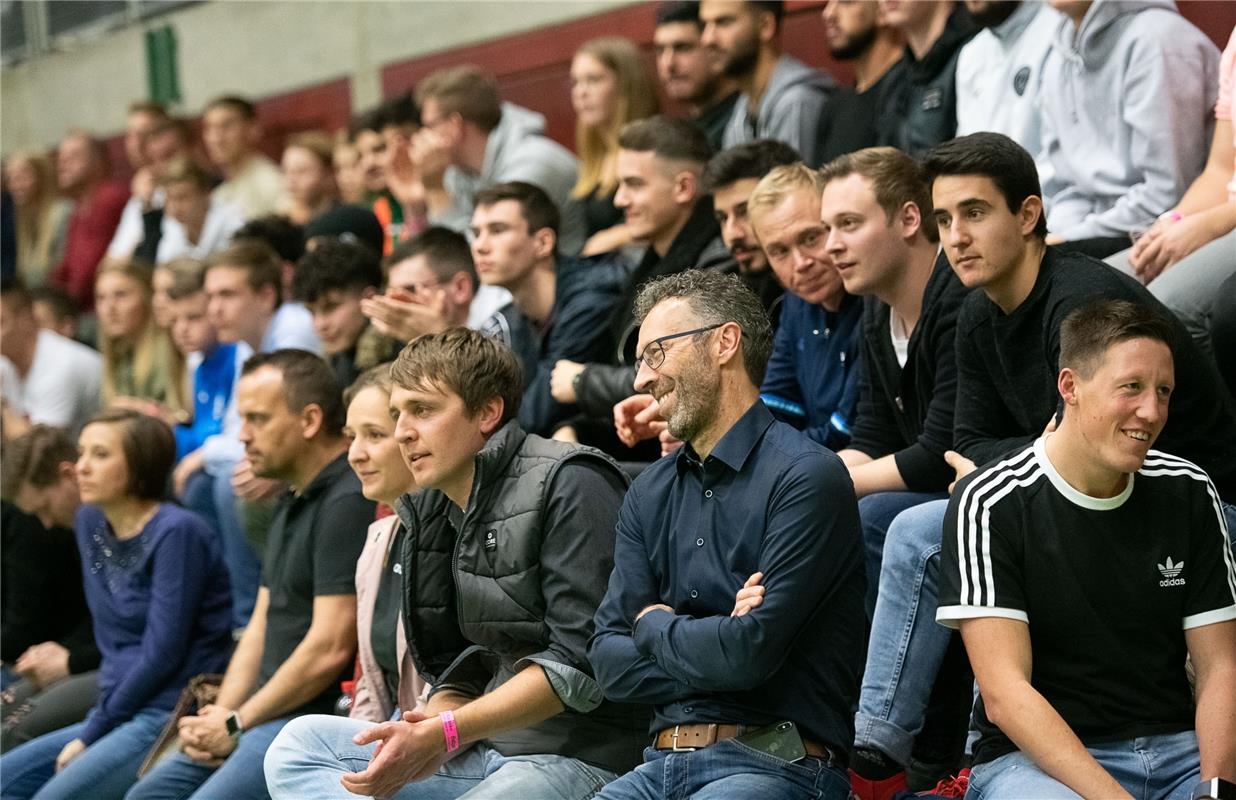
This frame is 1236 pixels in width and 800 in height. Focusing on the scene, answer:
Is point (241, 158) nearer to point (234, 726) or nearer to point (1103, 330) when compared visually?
point (234, 726)

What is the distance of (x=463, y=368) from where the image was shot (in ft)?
12.4

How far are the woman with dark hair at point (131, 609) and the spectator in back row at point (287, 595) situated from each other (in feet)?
1.01

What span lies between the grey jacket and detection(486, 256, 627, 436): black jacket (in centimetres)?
135

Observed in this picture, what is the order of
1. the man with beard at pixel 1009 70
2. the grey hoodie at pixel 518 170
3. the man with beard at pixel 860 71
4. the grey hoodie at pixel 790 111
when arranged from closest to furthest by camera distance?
1. the man with beard at pixel 1009 70
2. the man with beard at pixel 860 71
3. the grey hoodie at pixel 790 111
4. the grey hoodie at pixel 518 170

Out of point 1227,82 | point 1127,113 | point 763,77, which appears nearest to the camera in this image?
point 1227,82

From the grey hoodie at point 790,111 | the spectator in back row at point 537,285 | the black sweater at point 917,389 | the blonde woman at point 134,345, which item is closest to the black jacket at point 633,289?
the spectator in back row at point 537,285

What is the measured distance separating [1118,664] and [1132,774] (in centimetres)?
20

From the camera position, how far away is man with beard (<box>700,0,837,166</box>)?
5633mm

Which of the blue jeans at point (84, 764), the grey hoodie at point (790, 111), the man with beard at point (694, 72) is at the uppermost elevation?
the man with beard at point (694, 72)

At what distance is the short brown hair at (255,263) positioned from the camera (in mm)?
6375

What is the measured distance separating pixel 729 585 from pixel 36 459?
373 cm

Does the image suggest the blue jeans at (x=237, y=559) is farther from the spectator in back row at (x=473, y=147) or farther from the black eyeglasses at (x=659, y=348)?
the black eyeglasses at (x=659, y=348)

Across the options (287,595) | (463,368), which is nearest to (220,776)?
(287,595)


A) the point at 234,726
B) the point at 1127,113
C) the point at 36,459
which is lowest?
the point at 234,726
